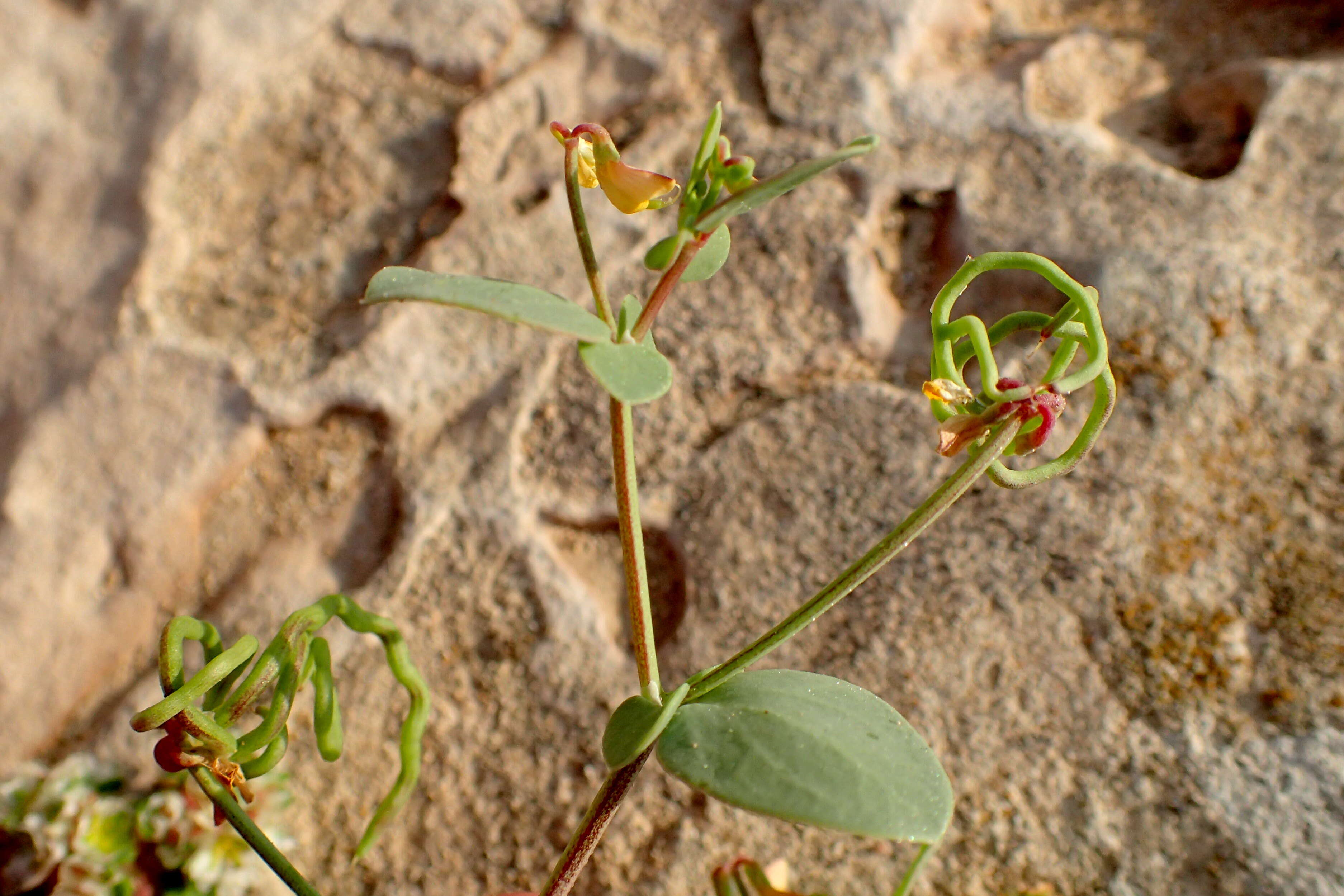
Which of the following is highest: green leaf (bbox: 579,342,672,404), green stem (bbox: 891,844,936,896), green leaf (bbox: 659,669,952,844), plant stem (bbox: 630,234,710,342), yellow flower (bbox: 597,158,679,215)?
yellow flower (bbox: 597,158,679,215)

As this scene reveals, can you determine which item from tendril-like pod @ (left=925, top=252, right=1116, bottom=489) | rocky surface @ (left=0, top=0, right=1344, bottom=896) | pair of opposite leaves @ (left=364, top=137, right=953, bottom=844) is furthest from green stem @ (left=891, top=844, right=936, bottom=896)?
tendril-like pod @ (left=925, top=252, right=1116, bottom=489)

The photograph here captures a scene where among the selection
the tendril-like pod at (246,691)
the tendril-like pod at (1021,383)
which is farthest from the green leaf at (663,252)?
the tendril-like pod at (246,691)

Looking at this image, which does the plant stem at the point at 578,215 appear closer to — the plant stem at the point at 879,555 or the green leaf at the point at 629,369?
the green leaf at the point at 629,369

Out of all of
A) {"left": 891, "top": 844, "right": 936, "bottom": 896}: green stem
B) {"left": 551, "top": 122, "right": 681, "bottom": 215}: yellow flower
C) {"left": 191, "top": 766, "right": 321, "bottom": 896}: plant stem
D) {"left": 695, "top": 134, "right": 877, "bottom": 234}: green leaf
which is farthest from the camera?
{"left": 891, "top": 844, "right": 936, "bottom": 896}: green stem

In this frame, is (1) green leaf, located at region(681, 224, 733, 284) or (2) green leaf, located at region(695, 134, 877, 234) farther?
(1) green leaf, located at region(681, 224, 733, 284)

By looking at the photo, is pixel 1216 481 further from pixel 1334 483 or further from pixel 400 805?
pixel 400 805

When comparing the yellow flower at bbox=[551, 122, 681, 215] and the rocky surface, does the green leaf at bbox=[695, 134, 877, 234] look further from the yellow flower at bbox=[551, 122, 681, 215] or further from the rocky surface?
the rocky surface

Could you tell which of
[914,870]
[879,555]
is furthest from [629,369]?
[914,870]

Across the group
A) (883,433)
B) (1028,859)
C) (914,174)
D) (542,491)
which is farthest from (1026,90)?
(1028,859)
